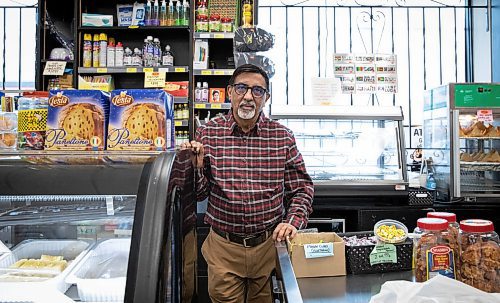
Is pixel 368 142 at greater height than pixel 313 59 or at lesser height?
lesser

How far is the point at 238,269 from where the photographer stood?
2.34 metres

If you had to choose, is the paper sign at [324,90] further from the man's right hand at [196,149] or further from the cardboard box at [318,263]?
the cardboard box at [318,263]

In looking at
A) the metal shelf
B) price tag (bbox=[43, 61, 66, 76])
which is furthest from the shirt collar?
price tag (bbox=[43, 61, 66, 76])

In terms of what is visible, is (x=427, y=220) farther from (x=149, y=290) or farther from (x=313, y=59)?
(x=313, y=59)

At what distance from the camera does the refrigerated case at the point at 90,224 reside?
1007 millimetres

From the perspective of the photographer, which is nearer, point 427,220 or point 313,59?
point 427,220

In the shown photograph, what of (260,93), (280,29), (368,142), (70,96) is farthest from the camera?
(280,29)

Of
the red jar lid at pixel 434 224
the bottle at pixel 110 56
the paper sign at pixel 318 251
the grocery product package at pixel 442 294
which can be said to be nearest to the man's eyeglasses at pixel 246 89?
the paper sign at pixel 318 251

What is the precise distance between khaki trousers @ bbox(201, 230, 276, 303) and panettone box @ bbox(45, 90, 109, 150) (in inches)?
42.9

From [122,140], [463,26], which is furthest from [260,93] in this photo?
[463,26]

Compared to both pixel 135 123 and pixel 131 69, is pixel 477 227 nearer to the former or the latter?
pixel 135 123

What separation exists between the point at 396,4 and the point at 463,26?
90 cm

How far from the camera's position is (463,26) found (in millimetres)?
5684

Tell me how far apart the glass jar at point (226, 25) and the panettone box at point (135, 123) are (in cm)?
270
